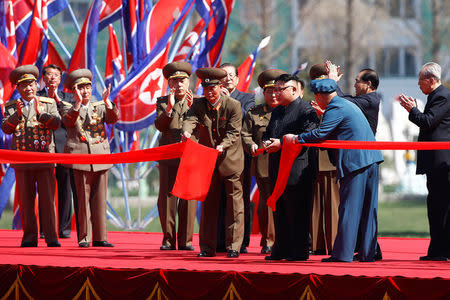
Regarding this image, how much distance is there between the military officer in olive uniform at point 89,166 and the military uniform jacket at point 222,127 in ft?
3.67

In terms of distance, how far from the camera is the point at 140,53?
13.0 m

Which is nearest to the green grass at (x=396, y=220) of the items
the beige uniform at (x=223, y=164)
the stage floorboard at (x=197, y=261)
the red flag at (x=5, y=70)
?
the red flag at (x=5, y=70)

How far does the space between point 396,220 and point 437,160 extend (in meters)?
14.8

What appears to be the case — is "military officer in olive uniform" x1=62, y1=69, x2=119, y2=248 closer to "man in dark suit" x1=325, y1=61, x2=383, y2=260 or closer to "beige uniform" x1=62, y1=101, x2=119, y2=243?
"beige uniform" x1=62, y1=101, x2=119, y2=243

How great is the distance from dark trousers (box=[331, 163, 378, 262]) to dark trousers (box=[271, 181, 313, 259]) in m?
0.32

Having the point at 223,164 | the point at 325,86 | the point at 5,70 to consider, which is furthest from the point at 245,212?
the point at 5,70

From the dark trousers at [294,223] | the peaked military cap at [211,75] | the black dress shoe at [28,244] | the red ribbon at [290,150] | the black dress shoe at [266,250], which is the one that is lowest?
the black dress shoe at [266,250]

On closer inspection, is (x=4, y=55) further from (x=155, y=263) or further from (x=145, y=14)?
(x=155, y=263)

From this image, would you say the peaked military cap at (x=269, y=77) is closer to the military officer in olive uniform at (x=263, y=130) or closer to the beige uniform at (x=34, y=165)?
the military officer in olive uniform at (x=263, y=130)

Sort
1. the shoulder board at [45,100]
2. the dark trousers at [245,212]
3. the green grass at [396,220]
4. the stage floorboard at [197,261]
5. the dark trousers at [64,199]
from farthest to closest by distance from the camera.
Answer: the green grass at [396,220] < the dark trousers at [64,199] < the shoulder board at [45,100] < the dark trousers at [245,212] < the stage floorboard at [197,261]

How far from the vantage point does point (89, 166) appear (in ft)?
31.1

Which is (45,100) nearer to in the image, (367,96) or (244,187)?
(244,187)

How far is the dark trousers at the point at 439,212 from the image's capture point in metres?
8.30

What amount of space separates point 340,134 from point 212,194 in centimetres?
140
